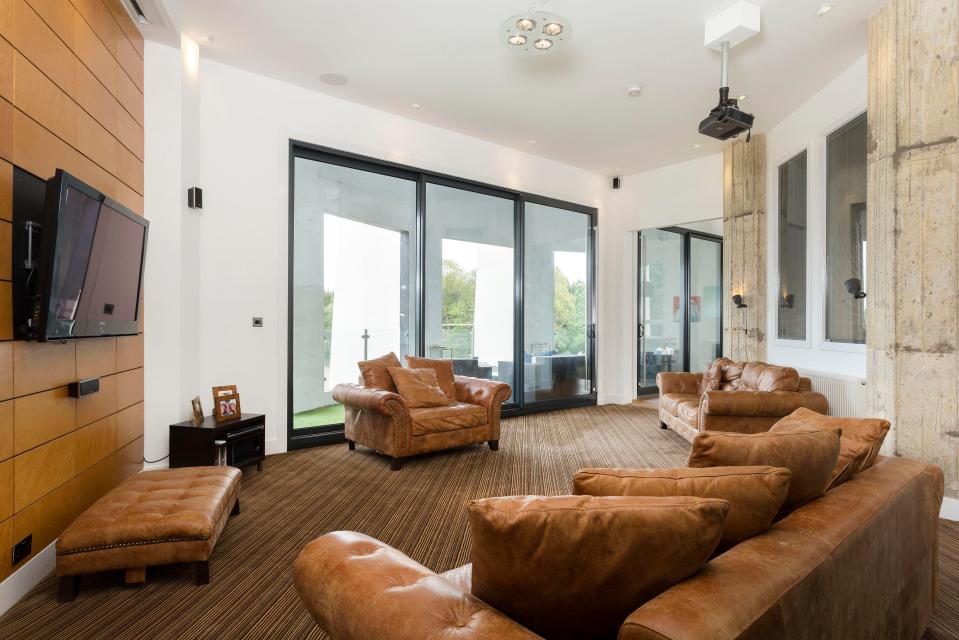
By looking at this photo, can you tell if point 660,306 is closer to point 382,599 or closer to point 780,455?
point 780,455

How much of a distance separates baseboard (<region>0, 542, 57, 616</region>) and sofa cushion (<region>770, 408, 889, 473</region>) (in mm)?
3103

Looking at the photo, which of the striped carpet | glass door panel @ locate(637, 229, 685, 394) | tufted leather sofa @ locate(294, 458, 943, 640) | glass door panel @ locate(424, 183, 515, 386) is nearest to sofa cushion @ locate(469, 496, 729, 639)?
tufted leather sofa @ locate(294, 458, 943, 640)

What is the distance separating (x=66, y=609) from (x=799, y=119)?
6.82 metres

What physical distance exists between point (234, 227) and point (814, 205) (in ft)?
18.1

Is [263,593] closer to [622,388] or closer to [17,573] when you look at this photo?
[17,573]

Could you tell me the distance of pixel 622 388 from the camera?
763 cm

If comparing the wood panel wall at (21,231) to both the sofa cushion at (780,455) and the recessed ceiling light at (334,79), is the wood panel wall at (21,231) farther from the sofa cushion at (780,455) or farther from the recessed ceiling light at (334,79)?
the sofa cushion at (780,455)

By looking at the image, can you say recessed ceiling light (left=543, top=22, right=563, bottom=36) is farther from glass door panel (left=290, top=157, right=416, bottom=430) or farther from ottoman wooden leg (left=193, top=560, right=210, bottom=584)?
ottoman wooden leg (left=193, top=560, right=210, bottom=584)

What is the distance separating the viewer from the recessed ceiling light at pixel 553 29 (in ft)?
10.6

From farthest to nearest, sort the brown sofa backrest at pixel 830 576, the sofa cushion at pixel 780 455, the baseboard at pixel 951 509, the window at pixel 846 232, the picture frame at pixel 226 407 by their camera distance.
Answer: the window at pixel 846 232 → the picture frame at pixel 226 407 → the baseboard at pixel 951 509 → the sofa cushion at pixel 780 455 → the brown sofa backrest at pixel 830 576

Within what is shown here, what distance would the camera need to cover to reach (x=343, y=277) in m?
5.14

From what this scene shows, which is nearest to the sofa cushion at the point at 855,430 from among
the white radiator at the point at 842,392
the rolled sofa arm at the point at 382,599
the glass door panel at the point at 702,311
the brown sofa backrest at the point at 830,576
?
the brown sofa backrest at the point at 830,576

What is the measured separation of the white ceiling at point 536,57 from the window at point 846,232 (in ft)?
2.04

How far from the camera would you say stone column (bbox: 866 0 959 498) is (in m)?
3.07
